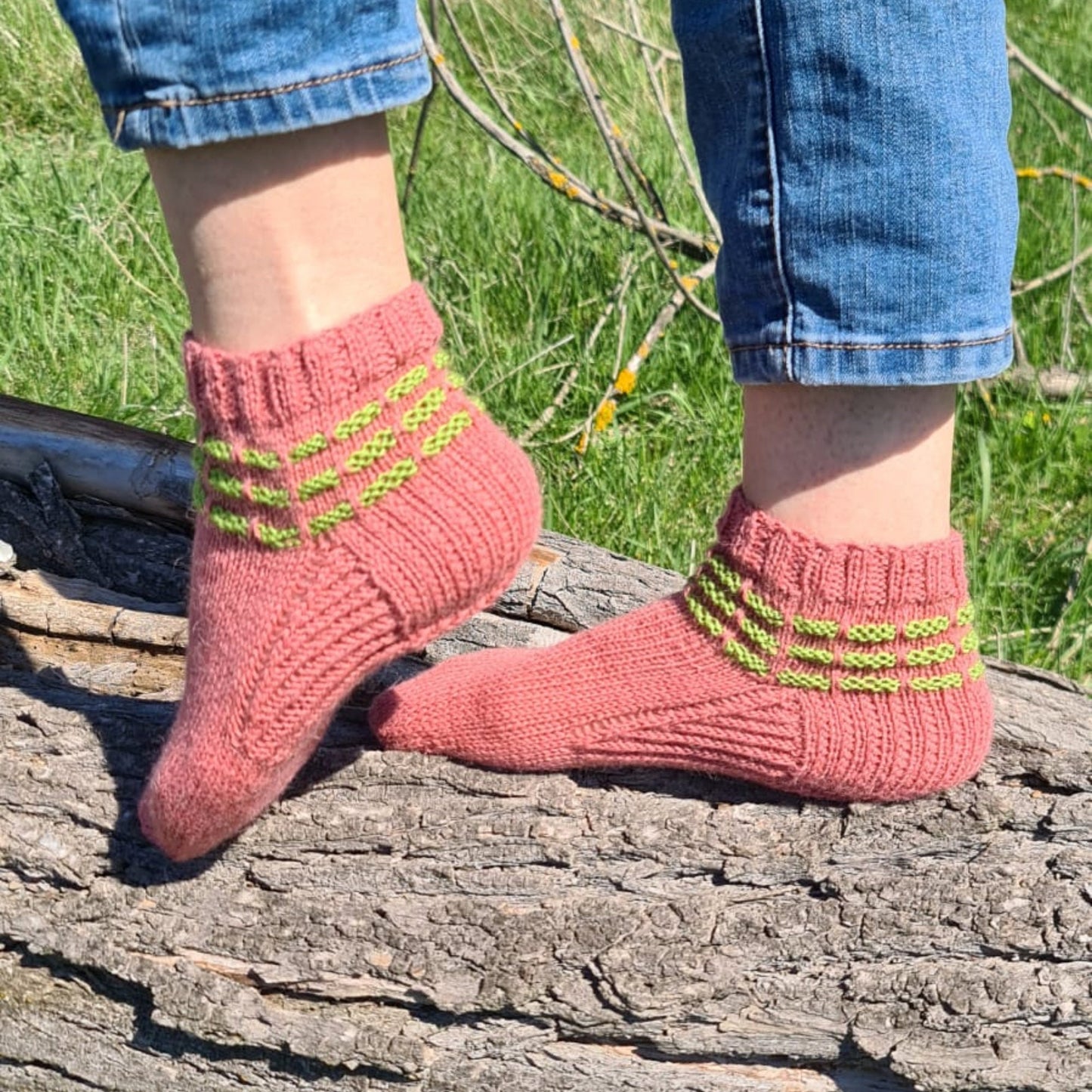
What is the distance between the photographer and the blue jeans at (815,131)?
853 mm

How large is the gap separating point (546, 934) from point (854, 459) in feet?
1.58

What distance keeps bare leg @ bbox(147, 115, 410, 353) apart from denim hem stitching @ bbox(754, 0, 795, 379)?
28 centimetres

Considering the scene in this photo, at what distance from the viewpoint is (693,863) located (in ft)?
3.87

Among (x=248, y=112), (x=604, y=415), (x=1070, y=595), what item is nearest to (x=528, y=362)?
(x=604, y=415)

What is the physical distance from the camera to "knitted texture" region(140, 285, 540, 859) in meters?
1.00

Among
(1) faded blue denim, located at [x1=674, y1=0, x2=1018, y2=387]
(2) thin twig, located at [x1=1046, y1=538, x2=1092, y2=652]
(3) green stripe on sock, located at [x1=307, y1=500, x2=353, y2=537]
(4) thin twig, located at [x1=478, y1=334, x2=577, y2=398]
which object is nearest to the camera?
(1) faded blue denim, located at [x1=674, y1=0, x2=1018, y2=387]

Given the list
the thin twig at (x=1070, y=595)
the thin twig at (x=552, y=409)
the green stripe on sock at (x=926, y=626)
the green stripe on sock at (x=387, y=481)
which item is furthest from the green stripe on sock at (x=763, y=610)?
the thin twig at (x=552, y=409)

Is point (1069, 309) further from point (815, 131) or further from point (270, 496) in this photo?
point (270, 496)

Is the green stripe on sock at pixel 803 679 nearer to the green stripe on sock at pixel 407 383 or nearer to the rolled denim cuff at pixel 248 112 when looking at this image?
the green stripe on sock at pixel 407 383


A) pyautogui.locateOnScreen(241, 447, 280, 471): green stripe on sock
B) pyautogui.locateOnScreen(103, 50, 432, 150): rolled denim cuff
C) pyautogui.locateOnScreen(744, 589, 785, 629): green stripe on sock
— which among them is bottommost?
pyautogui.locateOnScreen(744, 589, 785, 629): green stripe on sock

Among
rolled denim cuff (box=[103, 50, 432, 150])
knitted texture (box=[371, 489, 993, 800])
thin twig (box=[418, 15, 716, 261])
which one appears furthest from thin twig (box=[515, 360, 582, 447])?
rolled denim cuff (box=[103, 50, 432, 150])

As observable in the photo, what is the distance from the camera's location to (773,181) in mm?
979

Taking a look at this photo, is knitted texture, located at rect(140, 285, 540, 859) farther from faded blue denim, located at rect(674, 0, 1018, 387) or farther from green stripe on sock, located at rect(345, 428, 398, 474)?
faded blue denim, located at rect(674, 0, 1018, 387)

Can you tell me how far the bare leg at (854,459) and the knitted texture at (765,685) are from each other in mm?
19
